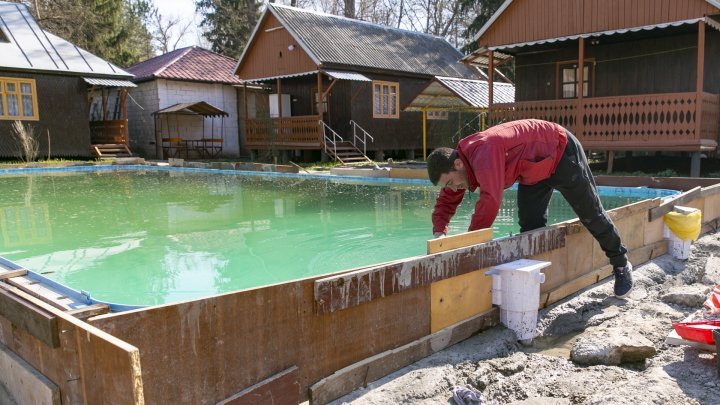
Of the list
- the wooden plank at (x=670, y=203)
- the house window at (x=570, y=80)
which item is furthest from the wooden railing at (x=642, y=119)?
the wooden plank at (x=670, y=203)

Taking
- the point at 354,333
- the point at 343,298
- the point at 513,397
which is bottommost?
the point at 513,397

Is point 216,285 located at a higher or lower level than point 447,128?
lower

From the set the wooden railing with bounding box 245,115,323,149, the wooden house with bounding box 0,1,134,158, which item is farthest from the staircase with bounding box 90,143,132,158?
the wooden railing with bounding box 245,115,323,149

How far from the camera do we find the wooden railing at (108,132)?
904 inches

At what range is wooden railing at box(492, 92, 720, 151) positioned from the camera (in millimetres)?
12508

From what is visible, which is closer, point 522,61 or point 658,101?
point 658,101

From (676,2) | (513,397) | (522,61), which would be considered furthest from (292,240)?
(522,61)

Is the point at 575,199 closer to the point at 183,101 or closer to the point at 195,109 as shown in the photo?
the point at 195,109

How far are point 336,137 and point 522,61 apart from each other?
730cm

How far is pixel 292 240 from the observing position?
736cm

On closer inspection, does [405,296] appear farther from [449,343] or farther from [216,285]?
[216,285]

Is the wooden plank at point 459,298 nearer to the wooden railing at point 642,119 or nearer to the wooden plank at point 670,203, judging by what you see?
the wooden plank at point 670,203

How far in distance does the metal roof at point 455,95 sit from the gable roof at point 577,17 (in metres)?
1.93

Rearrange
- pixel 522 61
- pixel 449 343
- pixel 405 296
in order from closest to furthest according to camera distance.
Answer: pixel 405 296 → pixel 449 343 → pixel 522 61
